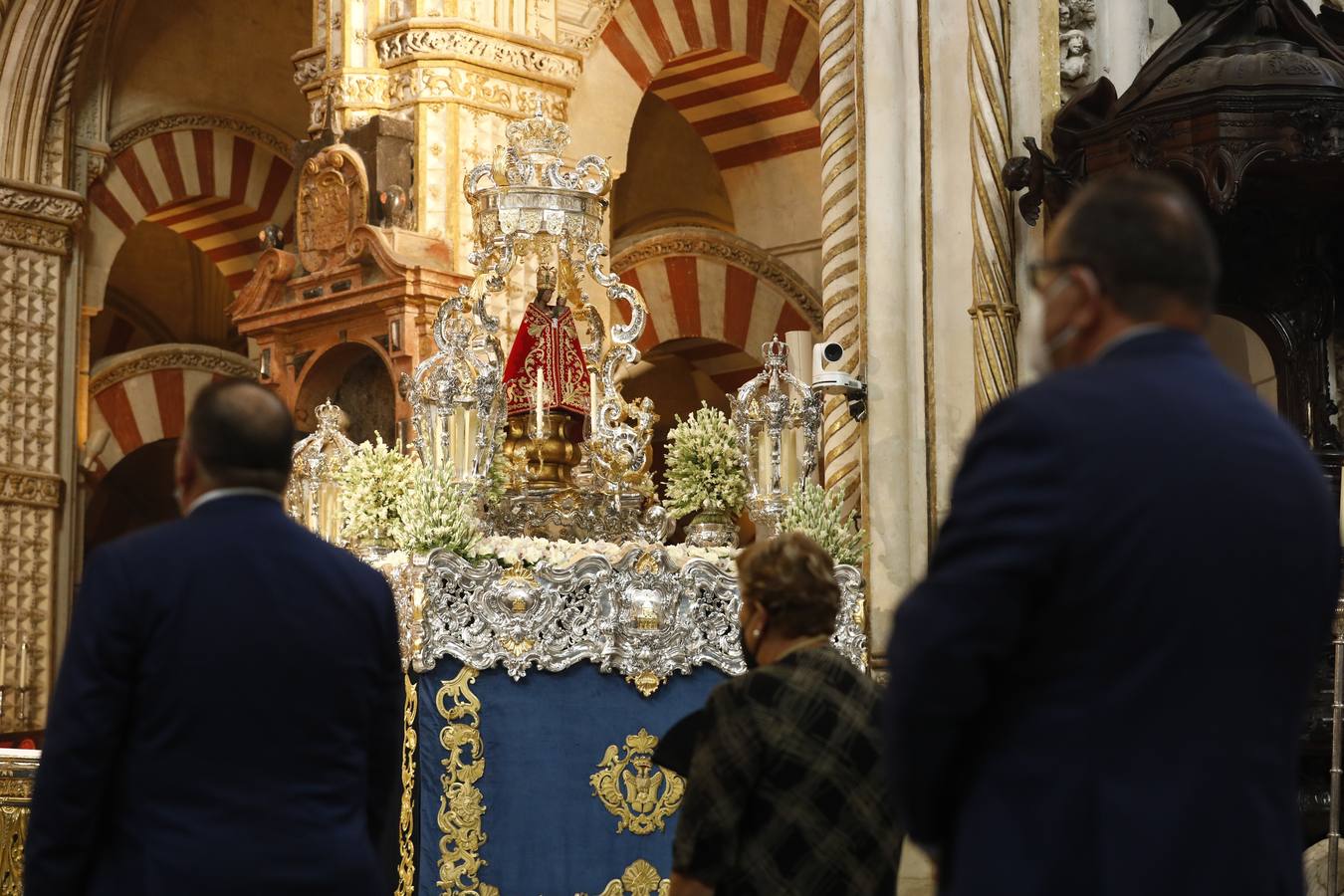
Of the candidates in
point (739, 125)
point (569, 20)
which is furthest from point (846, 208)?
point (739, 125)

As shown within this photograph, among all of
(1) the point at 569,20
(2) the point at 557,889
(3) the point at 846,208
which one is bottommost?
(2) the point at 557,889

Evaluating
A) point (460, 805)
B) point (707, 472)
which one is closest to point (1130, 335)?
point (460, 805)

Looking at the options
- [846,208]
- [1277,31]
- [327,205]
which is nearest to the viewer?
[1277,31]

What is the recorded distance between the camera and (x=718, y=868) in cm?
303

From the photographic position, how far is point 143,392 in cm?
1330

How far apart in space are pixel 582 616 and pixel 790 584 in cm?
304

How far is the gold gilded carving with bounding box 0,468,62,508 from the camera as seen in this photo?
1153cm

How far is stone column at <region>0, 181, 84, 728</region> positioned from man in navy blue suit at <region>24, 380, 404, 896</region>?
9.12 metres

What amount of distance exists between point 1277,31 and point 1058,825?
4951 mm

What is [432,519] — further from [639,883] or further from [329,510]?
[639,883]

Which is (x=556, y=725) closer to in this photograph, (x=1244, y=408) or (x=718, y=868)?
(x=718, y=868)

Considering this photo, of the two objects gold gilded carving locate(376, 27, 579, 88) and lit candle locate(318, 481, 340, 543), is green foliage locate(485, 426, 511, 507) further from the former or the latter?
gold gilded carving locate(376, 27, 579, 88)

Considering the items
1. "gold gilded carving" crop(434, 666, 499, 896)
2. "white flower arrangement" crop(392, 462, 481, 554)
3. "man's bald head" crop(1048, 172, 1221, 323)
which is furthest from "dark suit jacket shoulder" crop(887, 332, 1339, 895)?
"white flower arrangement" crop(392, 462, 481, 554)

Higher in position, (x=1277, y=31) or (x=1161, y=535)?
(x=1277, y=31)
